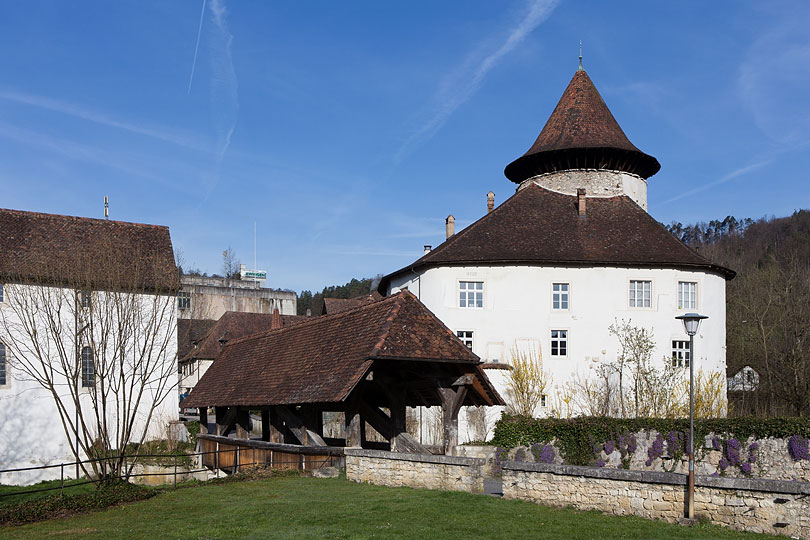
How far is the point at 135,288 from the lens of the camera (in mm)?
21578

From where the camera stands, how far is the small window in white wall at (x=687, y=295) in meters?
33.5

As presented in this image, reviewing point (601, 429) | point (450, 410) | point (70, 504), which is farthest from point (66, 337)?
point (601, 429)

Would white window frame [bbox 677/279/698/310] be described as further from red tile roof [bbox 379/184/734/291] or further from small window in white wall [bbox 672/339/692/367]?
small window in white wall [bbox 672/339/692/367]

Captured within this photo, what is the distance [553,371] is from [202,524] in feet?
73.9

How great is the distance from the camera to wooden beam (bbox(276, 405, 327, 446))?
18.0 meters

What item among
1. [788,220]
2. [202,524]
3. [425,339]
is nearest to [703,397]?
[425,339]

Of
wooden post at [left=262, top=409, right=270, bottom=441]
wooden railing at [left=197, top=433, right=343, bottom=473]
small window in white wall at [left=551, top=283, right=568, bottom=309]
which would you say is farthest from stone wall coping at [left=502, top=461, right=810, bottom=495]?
small window in white wall at [left=551, top=283, right=568, bottom=309]

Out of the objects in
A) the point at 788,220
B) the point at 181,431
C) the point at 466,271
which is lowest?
the point at 181,431

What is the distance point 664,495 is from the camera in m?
11.2

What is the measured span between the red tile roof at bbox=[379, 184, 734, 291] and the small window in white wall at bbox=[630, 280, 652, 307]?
808mm

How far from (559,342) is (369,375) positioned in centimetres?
1886

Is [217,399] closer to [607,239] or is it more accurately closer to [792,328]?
[607,239]

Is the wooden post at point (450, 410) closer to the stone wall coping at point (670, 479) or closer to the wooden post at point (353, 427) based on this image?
the wooden post at point (353, 427)

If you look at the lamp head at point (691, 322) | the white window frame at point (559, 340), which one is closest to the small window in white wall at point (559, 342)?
the white window frame at point (559, 340)
